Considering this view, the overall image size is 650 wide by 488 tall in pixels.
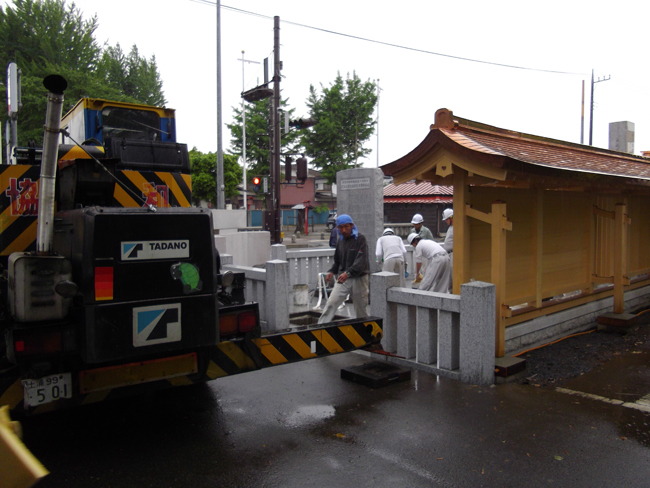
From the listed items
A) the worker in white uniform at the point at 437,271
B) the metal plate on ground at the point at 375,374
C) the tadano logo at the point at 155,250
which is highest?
the tadano logo at the point at 155,250

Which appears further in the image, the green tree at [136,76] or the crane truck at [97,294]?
the green tree at [136,76]

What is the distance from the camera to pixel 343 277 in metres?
7.17

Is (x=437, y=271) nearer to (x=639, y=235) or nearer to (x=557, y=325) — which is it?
(x=557, y=325)

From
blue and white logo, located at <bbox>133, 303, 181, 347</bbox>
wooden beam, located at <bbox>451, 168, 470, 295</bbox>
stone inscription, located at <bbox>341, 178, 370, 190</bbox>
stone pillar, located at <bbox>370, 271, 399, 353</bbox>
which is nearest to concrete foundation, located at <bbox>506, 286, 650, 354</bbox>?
wooden beam, located at <bbox>451, 168, 470, 295</bbox>

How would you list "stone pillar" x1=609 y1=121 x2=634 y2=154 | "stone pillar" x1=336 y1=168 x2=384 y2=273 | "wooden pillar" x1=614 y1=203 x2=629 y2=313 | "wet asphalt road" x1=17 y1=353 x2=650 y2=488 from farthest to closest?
"stone pillar" x1=609 y1=121 x2=634 y2=154 < "stone pillar" x1=336 y1=168 x2=384 y2=273 < "wooden pillar" x1=614 y1=203 x2=629 y2=313 < "wet asphalt road" x1=17 y1=353 x2=650 y2=488

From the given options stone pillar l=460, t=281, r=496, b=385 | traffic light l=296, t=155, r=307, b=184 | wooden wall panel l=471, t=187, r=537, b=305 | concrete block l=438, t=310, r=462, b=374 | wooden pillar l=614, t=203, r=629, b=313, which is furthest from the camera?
traffic light l=296, t=155, r=307, b=184

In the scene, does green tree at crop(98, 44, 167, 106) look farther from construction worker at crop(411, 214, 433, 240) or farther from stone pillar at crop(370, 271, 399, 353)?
stone pillar at crop(370, 271, 399, 353)

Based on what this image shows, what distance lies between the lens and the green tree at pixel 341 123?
44406 millimetres

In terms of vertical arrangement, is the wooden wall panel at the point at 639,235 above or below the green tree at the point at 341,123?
below

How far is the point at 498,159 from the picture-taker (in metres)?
5.42

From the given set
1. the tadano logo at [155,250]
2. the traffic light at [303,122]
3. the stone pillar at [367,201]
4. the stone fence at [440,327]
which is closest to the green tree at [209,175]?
the traffic light at [303,122]

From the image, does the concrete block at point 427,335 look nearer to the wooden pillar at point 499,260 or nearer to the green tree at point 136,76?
the wooden pillar at point 499,260

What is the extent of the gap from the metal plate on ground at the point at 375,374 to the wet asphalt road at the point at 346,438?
0.31 ft

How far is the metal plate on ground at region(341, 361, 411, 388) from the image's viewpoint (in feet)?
18.2
